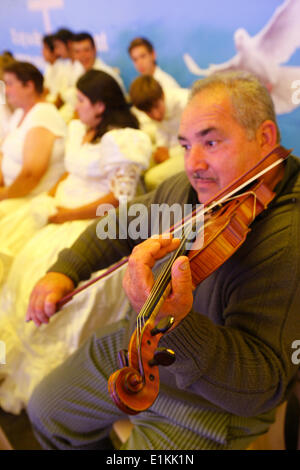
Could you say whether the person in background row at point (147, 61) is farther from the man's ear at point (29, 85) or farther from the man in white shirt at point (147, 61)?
the man's ear at point (29, 85)

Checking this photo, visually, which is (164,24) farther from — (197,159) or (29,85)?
(197,159)

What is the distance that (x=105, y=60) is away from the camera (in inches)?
95.1

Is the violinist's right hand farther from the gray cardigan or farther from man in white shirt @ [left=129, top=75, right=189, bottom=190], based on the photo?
man in white shirt @ [left=129, top=75, right=189, bottom=190]

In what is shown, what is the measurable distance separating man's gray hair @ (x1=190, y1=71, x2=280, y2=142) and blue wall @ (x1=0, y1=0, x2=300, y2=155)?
60 centimetres

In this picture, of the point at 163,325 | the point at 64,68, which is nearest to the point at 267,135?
the point at 163,325

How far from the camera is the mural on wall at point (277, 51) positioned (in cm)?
138

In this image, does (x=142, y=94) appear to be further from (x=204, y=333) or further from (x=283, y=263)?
(x=204, y=333)

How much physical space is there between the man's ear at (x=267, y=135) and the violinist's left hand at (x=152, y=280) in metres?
0.37

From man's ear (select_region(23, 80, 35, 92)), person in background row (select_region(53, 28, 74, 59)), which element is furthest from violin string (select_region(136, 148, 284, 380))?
person in background row (select_region(53, 28, 74, 59))

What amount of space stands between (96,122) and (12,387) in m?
1.13

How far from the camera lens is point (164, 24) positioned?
75.3 inches

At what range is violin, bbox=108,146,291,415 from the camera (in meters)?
0.48
